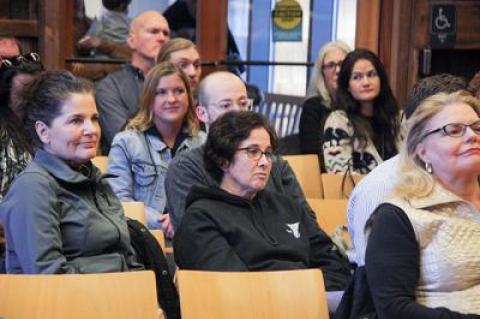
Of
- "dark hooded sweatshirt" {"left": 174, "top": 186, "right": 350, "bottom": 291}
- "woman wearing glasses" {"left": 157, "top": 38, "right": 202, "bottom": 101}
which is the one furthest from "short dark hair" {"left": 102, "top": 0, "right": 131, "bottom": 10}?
"dark hooded sweatshirt" {"left": 174, "top": 186, "right": 350, "bottom": 291}

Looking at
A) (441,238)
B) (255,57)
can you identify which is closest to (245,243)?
(441,238)

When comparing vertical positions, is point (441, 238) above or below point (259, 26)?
below

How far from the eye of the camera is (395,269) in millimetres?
2428

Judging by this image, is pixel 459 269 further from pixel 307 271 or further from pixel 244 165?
pixel 244 165

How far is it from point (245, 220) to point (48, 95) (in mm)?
721

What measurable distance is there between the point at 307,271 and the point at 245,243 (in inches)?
15.4

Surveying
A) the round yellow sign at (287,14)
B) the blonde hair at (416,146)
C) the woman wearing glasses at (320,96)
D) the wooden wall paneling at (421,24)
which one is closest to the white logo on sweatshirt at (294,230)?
the blonde hair at (416,146)

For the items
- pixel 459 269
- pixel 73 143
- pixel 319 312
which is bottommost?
pixel 319 312

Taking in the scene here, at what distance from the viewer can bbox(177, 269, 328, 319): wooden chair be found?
265 centimetres

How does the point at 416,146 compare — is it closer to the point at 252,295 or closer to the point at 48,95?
the point at 252,295

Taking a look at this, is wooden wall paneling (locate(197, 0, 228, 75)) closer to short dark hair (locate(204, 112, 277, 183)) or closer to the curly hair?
the curly hair

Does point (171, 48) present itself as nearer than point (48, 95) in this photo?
No

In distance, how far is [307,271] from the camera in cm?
279

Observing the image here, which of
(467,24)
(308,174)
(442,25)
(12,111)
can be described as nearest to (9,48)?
(12,111)
